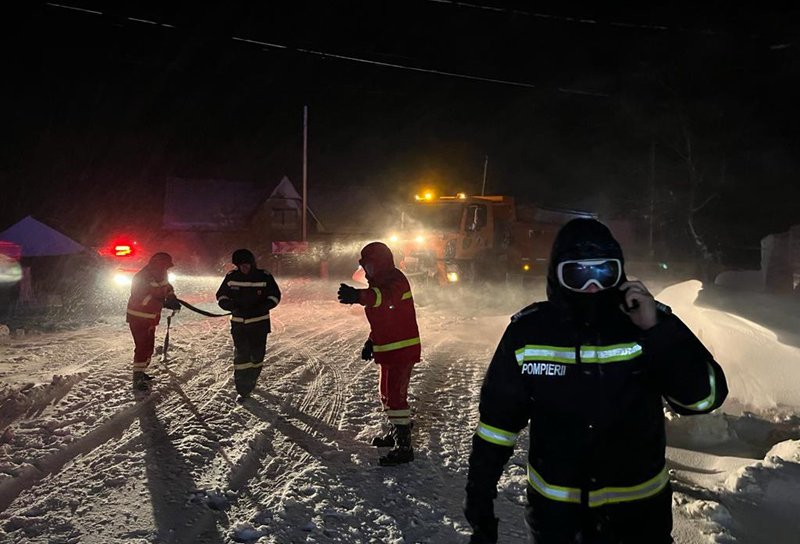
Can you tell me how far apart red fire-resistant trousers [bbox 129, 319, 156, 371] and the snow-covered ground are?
0.38 meters

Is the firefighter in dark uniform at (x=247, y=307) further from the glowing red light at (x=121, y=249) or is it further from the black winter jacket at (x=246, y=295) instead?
the glowing red light at (x=121, y=249)

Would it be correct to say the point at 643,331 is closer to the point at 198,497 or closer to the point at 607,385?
the point at 607,385

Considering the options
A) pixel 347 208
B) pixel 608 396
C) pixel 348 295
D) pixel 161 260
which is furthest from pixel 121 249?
pixel 347 208

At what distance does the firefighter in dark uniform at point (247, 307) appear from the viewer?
6605mm

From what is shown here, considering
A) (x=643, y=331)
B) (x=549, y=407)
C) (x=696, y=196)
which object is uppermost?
(x=696, y=196)

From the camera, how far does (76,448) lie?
4875 mm

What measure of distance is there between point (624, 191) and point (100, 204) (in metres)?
30.1

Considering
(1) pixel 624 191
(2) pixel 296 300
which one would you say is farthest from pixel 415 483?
(1) pixel 624 191

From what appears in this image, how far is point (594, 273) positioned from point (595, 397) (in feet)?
1.45

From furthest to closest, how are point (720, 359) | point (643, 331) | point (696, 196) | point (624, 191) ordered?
1. point (624, 191)
2. point (696, 196)
3. point (720, 359)
4. point (643, 331)

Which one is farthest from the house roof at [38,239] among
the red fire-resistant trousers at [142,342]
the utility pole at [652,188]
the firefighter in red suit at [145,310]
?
the utility pole at [652,188]

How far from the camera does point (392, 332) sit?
484 centimetres

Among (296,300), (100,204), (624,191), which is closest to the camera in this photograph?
(296,300)

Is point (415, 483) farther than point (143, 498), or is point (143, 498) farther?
point (415, 483)
